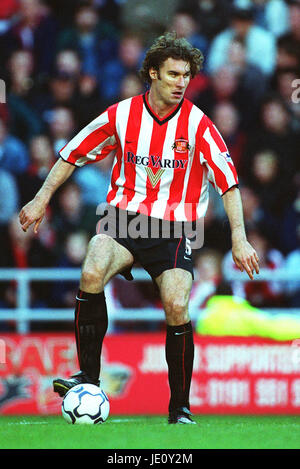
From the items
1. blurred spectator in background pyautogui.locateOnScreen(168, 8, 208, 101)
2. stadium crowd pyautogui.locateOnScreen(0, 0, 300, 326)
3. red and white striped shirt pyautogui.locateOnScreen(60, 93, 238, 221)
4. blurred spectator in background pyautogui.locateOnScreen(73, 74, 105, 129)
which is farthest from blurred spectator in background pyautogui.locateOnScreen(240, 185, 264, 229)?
red and white striped shirt pyautogui.locateOnScreen(60, 93, 238, 221)

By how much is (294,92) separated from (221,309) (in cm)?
237

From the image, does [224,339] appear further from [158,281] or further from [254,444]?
[254,444]

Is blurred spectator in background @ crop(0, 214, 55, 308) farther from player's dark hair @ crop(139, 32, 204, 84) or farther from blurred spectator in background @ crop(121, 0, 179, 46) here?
player's dark hair @ crop(139, 32, 204, 84)

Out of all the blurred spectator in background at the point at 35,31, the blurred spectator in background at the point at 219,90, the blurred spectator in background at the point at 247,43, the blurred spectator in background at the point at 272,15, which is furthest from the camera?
the blurred spectator in background at the point at 272,15

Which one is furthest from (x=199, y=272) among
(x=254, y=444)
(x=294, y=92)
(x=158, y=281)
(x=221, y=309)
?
(x=254, y=444)

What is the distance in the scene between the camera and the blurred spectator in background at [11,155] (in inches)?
353

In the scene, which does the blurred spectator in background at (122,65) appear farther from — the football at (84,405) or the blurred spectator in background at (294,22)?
the football at (84,405)

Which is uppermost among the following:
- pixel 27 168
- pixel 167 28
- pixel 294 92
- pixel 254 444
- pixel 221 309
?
pixel 167 28

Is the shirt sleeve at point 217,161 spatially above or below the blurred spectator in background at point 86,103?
below

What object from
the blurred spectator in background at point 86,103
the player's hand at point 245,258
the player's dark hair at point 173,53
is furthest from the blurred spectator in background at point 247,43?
the player's hand at point 245,258

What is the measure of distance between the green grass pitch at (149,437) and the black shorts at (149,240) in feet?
2.96

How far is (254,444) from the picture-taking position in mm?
4320

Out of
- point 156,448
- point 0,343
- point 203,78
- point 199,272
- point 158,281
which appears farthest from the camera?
point 203,78

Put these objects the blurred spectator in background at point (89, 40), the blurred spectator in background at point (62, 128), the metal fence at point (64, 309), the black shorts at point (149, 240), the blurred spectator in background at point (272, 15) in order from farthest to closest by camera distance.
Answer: the blurred spectator in background at point (272, 15)
the blurred spectator in background at point (89, 40)
the blurred spectator in background at point (62, 128)
the metal fence at point (64, 309)
the black shorts at point (149, 240)
